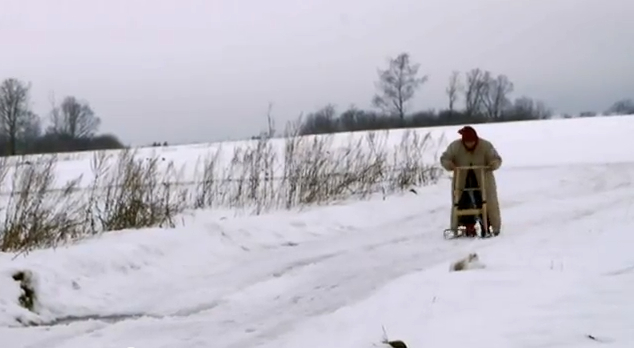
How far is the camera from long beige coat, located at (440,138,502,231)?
11172 millimetres

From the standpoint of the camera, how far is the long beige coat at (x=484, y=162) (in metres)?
11.2

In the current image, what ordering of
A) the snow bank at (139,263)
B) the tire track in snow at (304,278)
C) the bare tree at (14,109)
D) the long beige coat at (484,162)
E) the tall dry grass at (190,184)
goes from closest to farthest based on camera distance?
the tire track in snow at (304,278), the snow bank at (139,263), the tall dry grass at (190,184), the long beige coat at (484,162), the bare tree at (14,109)

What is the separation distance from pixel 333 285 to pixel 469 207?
3.81m

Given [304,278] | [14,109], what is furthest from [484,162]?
[14,109]

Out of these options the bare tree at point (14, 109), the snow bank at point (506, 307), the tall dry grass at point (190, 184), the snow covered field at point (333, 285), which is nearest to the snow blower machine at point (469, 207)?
the snow covered field at point (333, 285)

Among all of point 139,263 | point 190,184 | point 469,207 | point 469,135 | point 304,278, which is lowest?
point 304,278

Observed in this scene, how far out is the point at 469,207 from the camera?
11391 millimetres

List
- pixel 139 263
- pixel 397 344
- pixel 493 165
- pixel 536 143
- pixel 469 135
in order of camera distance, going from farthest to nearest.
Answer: pixel 536 143 < pixel 469 135 < pixel 493 165 < pixel 139 263 < pixel 397 344

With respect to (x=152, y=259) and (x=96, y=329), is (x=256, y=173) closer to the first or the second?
(x=152, y=259)

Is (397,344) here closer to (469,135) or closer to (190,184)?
(469,135)

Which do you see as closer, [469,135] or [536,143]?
[469,135]

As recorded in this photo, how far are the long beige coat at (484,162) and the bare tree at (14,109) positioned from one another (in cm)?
4964

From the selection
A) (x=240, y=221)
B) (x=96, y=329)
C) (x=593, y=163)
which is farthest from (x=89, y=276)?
(x=593, y=163)

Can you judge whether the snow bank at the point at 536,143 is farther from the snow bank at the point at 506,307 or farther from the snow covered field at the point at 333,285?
the snow bank at the point at 506,307
